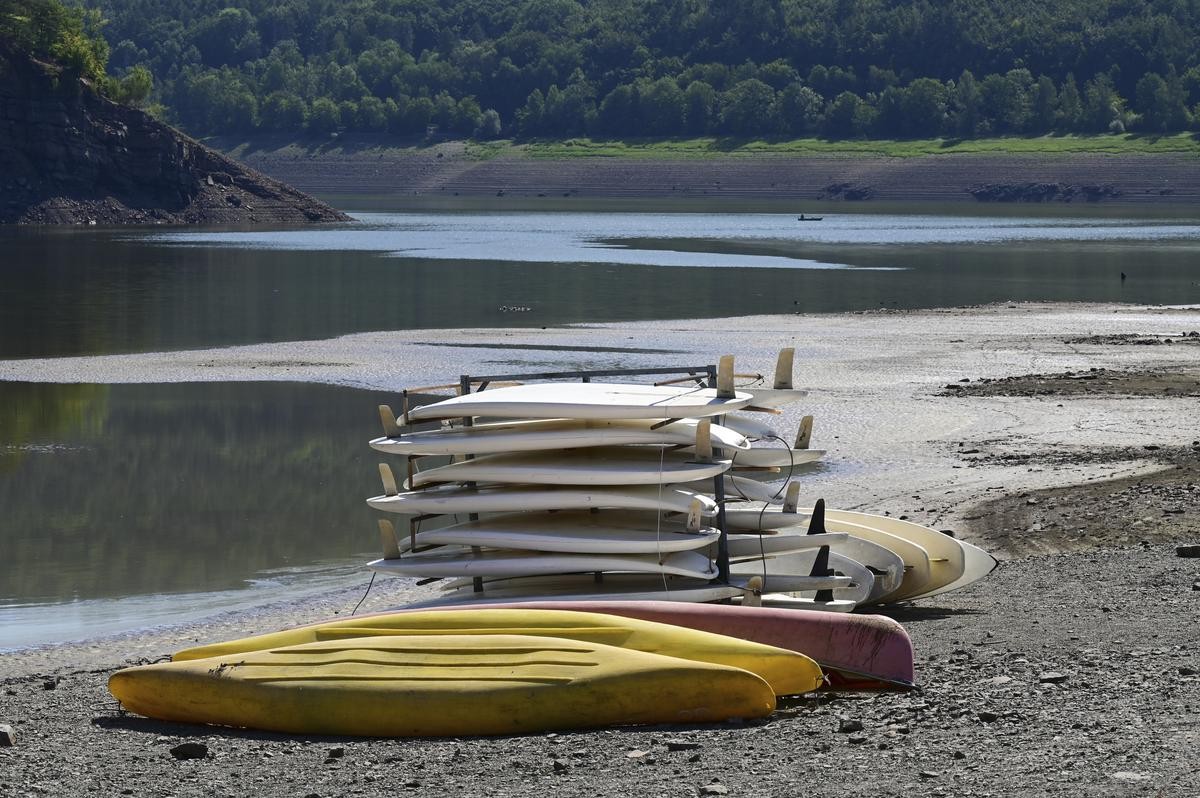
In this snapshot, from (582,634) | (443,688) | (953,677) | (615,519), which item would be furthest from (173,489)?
(953,677)

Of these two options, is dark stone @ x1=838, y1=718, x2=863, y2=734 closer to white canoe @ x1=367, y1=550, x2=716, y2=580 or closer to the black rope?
white canoe @ x1=367, y1=550, x2=716, y2=580

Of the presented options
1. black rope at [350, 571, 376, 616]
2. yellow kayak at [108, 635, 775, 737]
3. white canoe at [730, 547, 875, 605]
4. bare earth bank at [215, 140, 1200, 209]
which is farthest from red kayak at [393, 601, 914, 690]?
bare earth bank at [215, 140, 1200, 209]

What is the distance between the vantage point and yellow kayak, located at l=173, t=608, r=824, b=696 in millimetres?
10320

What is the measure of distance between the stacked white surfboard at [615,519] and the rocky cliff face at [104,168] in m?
99.8

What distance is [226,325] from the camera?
1628 inches

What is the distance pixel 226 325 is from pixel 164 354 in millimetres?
6647

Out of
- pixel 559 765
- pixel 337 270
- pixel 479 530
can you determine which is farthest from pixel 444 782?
pixel 337 270

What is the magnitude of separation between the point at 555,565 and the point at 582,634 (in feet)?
8.71

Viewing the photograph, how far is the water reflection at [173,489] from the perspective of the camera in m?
16.1

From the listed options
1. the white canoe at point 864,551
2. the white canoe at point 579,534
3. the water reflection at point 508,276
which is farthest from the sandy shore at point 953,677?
the water reflection at point 508,276

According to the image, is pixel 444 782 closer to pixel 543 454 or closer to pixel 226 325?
pixel 543 454

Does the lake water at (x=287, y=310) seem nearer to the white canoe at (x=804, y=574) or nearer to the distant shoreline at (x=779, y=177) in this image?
the white canoe at (x=804, y=574)

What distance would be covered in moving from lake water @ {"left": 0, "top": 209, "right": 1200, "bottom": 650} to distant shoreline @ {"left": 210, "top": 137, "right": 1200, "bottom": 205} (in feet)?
99.5

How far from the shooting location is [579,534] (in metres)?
13.6
